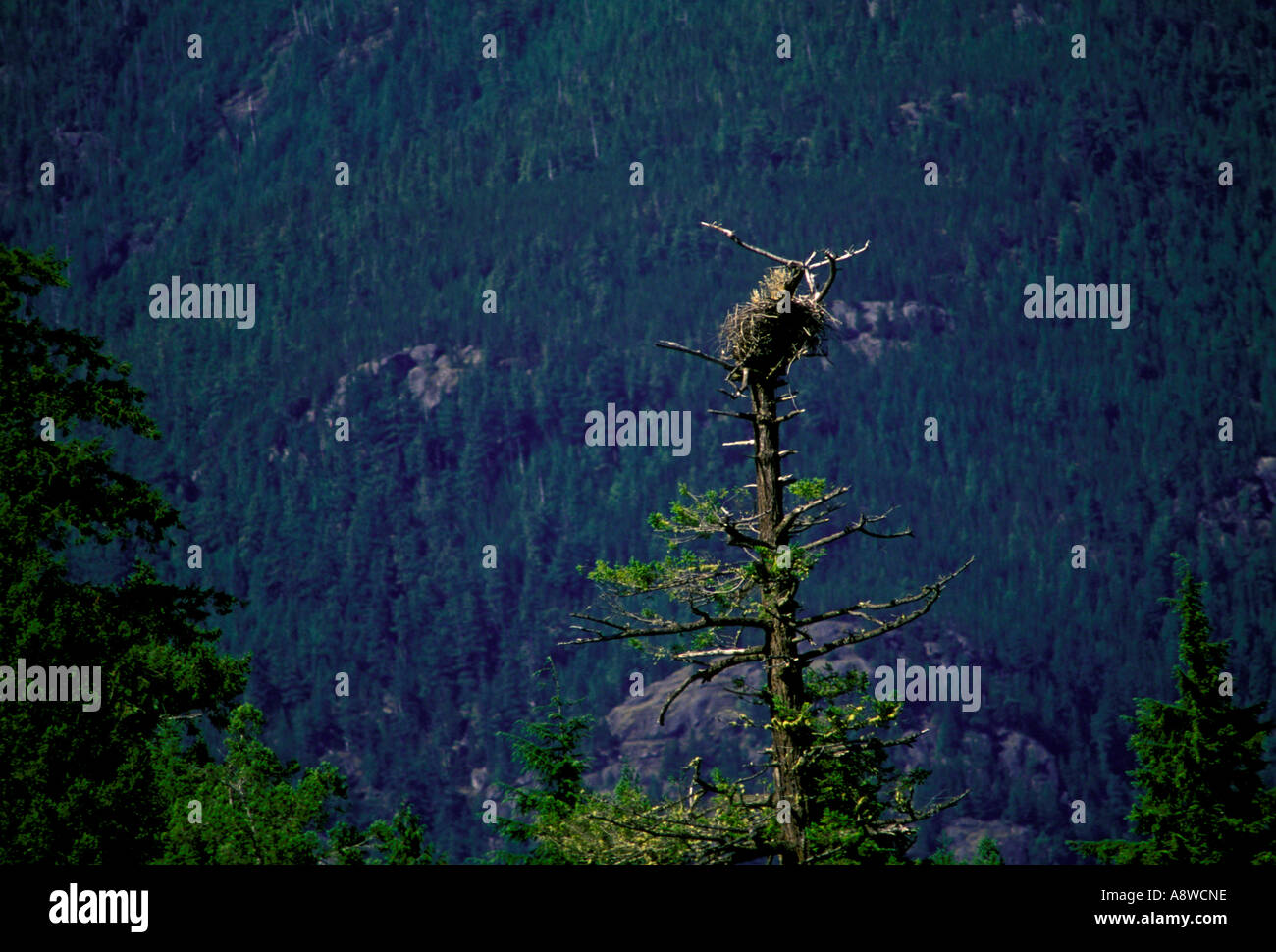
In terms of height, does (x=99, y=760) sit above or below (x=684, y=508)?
below

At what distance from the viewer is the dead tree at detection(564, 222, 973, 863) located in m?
15.0

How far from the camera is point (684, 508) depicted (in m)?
15.6

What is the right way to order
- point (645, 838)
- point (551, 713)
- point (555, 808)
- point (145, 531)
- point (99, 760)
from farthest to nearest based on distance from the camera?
point (551, 713)
point (555, 808)
point (145, 531)
point (99, 760)
point (645, 838)

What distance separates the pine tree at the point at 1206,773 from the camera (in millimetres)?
27469

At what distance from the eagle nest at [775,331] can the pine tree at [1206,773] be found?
13883 mm

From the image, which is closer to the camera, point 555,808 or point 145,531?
point 145,531
